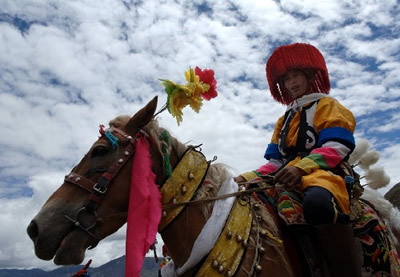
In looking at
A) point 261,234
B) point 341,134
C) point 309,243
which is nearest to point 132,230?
point 261,234

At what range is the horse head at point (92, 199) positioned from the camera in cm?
278

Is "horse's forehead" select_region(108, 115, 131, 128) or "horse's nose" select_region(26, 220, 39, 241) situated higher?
"horse's forehead" select_region(108, 115, 131, 128)

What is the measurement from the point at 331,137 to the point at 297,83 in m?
A: 1.18

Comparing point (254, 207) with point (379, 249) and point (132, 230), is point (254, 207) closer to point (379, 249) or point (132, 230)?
point (132, 230)

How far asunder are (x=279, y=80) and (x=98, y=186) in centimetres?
308

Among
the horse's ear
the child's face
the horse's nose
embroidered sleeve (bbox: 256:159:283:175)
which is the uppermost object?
the child's face

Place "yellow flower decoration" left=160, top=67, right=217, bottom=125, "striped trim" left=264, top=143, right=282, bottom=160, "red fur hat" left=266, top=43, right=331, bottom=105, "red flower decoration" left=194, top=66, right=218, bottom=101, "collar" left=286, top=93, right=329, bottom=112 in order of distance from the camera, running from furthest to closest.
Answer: "striped trim" left=264, top=143, right=282, bottom=160
"red fur hat" left=266, top=43, right=331, bottom=105
"collar" left=286, top=93, right=329, bottom=112
"red flower decoration" left=194, top=66, right=218, bottom=101
"yellow flower decoration" left=160, top=67, right=217, bottom=125

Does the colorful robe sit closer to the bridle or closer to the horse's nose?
the bridle

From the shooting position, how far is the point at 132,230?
2.91m

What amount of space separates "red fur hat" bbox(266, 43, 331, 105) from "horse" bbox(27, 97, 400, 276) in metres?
1.87

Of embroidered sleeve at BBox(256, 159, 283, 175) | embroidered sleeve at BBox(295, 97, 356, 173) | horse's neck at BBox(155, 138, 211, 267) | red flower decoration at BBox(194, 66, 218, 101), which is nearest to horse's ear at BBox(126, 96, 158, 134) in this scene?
red flower decoration at BBox(194, 66, 218, 101)

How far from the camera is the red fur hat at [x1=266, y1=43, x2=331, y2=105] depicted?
168 inches

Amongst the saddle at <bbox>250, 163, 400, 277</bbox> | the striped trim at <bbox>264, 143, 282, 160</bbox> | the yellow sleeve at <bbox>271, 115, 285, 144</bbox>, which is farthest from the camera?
the yellow sleeve at <bbox>271, 115, 285, 144</bbox>

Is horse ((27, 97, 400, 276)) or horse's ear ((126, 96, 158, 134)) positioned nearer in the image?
horse ((27, 97, 400, 276))
